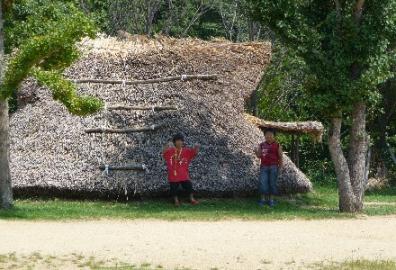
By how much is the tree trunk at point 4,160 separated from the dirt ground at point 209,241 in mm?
1502

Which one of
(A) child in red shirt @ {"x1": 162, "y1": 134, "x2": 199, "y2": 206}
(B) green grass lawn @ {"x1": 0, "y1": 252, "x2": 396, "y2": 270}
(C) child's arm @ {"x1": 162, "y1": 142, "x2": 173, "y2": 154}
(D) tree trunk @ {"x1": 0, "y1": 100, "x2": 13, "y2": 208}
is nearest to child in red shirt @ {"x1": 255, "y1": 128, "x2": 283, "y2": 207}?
(A) child in red shirt @ {"x1": 162, "y1": 134, "x2": 199, "y2": 206}

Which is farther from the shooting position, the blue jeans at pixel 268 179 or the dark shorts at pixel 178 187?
the blue jeans at pixel 268 179

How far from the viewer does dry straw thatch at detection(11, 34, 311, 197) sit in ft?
62.4

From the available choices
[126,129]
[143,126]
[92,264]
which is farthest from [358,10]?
[92,264]

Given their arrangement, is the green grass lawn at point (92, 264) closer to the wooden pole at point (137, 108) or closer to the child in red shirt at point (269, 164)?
the child in red shirt at point (269, 164)

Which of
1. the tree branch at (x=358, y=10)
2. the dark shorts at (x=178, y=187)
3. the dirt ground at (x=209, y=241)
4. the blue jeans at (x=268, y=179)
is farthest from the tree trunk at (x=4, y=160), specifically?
the tree branch at (x=358, y=10)

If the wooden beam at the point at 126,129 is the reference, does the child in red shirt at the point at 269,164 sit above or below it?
below

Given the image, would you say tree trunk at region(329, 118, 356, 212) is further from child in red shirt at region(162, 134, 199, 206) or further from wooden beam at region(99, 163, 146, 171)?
wooden beam at region(99, 163, 146, 171)

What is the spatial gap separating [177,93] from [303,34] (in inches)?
158

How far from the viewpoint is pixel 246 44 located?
76.0ft

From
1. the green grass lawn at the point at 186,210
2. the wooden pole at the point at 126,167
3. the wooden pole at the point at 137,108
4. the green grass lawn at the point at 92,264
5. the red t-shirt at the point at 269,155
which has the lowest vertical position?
the green grass lawn at the point at 92,264

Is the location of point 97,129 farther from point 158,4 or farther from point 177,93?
point 158,4

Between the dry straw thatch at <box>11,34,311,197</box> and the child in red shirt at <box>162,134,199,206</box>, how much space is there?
56 cm

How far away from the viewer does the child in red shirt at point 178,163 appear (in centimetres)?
1827
